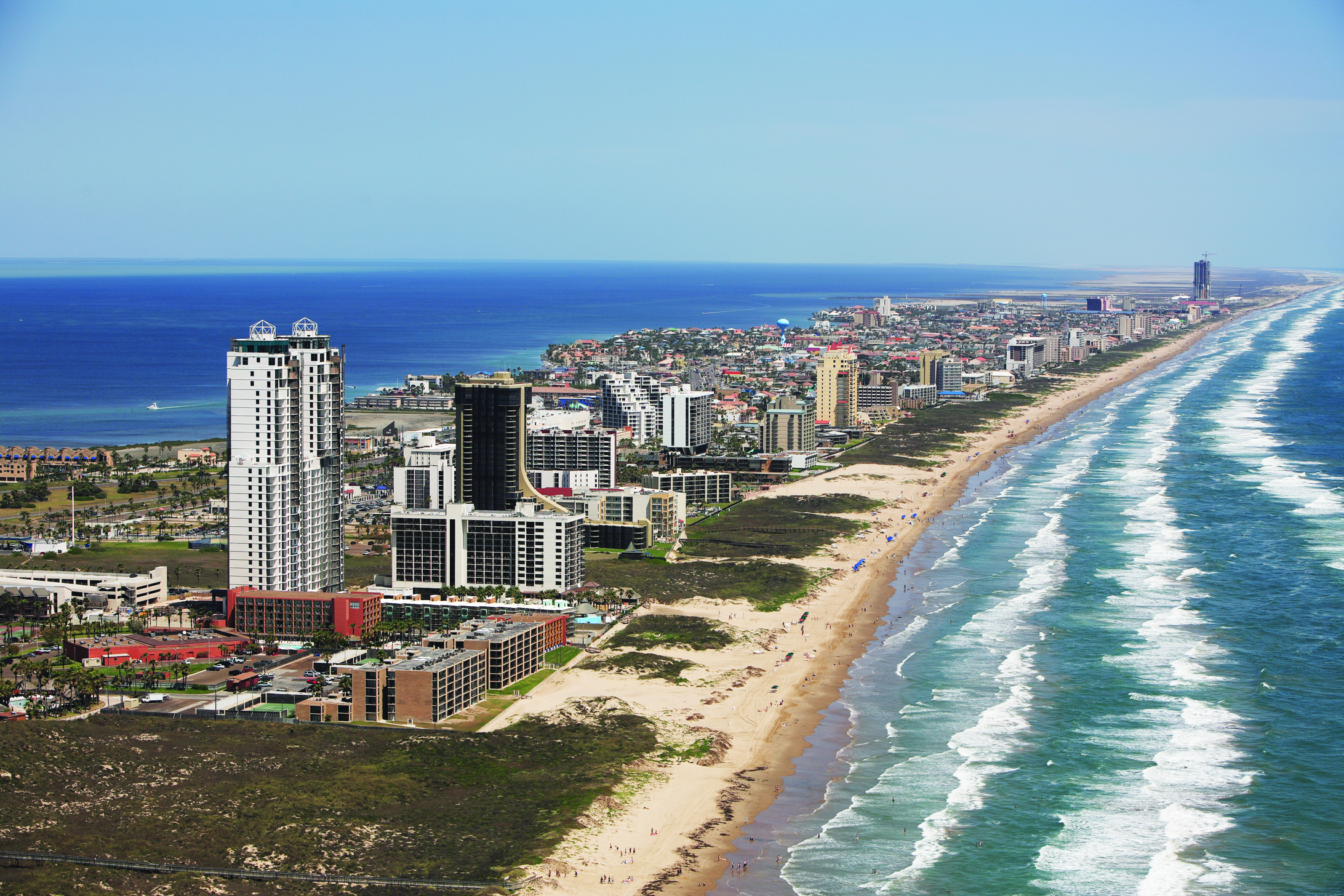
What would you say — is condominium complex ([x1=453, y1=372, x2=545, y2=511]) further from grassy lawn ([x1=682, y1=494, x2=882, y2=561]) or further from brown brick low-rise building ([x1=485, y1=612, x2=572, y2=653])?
brown brick low-rise building ([x1=485, y1=612, x2=572, y2=653])

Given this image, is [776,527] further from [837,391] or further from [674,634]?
[837,391]

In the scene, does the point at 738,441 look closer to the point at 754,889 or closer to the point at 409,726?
the point at 409,726

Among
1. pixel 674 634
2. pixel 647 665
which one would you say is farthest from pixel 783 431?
pixel 647 665

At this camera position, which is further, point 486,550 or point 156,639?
point 486,550

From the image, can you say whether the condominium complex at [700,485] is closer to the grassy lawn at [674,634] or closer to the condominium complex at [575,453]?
the condominium complex at [575,453]

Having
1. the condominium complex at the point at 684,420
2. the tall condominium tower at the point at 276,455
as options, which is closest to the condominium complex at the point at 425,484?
the tall condominium tower at the point at 276,455

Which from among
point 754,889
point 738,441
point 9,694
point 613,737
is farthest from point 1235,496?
point 9,694
